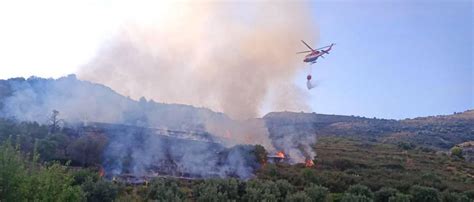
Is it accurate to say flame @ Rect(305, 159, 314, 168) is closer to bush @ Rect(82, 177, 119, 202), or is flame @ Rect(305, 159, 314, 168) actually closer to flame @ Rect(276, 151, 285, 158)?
flame @ Rect(276, 151, 285, 158)

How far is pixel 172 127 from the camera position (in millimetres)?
91125

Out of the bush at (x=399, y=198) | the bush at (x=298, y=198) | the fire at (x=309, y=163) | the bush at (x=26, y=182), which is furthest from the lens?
the fire at (x=309, y=163)

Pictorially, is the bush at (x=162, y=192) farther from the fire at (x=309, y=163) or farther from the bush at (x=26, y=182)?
the fire at (x=309, y=163)

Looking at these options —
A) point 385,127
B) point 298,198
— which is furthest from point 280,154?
point 385,127

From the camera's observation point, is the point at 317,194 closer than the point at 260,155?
Yes

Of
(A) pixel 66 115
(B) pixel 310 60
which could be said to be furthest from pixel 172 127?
(B) pixel 310 60

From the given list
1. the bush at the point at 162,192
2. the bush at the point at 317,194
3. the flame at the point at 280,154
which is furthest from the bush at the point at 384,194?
the flame at the point at 280,154

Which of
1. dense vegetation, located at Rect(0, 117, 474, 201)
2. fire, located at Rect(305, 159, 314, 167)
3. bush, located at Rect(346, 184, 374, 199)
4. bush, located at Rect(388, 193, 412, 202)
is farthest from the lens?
fire, located at Rect(305, 159, 314, 167)

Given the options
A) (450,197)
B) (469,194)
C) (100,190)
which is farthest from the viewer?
(469,194)

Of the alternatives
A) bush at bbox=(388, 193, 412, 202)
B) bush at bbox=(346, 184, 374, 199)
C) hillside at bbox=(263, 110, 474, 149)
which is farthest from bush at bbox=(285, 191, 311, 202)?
hillside at bbox=(263, 110, 474, 149)

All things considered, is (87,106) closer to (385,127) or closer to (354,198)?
(354,198)

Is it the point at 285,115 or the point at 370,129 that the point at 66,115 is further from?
the point at 370,129

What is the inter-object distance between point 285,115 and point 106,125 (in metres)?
63.2

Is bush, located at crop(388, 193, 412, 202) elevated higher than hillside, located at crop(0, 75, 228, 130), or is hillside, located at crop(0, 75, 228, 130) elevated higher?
hillside, located at crop(0, 75, 228, 130)
